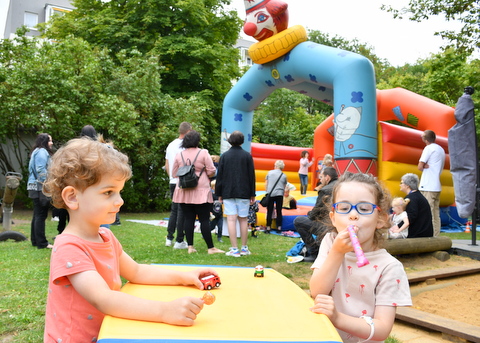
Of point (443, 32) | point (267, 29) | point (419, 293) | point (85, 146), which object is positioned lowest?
point (419, 293)

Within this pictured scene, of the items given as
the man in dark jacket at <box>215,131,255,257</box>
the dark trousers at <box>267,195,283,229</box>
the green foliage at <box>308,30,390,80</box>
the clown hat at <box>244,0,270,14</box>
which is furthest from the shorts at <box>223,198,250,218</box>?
the green foliage at <box>308,30,390,80</box>

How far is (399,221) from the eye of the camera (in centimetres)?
680

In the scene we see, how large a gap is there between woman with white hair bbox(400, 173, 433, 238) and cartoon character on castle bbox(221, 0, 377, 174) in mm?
1556

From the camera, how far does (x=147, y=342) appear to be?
43.9 inches

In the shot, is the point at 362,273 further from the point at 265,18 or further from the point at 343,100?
the point at 265,18

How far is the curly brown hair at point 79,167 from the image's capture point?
1.53m

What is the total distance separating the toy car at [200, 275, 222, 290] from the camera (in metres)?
1.74

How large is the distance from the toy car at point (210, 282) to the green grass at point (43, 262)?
68.8 inches

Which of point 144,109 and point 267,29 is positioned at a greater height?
point 267,29

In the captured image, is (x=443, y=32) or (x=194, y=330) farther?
(x=443, y=32)

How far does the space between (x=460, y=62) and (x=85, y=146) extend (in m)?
25.6

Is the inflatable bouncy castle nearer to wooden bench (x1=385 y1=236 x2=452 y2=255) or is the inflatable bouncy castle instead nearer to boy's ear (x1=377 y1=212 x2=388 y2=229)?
wooden bench (x1=385 y1=236 x2=452 y2=255)

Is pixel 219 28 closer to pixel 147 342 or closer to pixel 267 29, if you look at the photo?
pixel 267 29

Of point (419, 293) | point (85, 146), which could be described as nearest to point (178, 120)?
point (419, 293)
